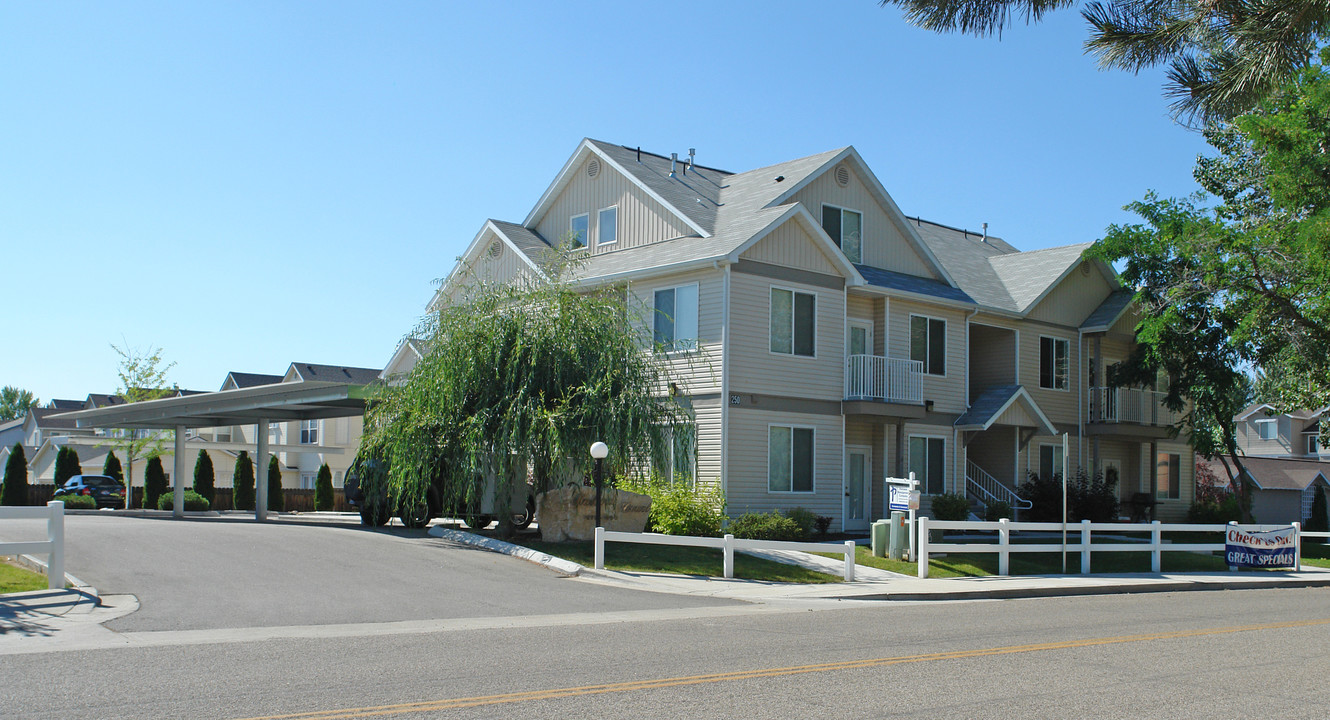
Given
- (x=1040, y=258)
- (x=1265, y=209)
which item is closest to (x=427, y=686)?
(x=1040, y=258)

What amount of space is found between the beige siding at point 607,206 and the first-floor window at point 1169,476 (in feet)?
63.3

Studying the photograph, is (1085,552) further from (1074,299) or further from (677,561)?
(1074,299)

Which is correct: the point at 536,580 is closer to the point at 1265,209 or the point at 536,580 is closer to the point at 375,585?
the point at 375,585

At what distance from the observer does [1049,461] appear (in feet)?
109

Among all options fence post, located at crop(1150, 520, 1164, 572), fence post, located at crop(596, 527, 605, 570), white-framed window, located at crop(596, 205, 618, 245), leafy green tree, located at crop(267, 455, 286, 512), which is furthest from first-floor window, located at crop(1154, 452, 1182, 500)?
leafy green tree, located at crop(267, 455, 286, 512)

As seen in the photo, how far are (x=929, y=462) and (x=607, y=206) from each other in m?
10.9

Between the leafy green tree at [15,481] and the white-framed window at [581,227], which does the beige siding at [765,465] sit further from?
the leafy green tree at [15,481]

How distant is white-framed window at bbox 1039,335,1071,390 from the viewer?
32934 millimetres

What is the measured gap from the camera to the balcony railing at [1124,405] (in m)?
33.5

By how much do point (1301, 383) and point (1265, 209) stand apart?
6.10 m

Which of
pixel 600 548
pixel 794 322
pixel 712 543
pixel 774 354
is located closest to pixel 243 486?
pixel 774 354

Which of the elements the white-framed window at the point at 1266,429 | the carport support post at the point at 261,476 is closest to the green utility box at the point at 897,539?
the carport support post at the point at 261,476

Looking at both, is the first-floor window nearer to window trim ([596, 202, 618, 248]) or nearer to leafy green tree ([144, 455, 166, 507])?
window trim ([596, 202, 618, 248])

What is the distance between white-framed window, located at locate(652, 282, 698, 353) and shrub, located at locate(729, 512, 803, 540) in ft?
13.7
